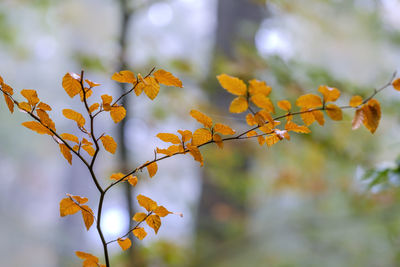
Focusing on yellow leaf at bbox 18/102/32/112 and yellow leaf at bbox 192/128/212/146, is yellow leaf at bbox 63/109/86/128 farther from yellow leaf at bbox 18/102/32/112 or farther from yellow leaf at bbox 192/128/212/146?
yellow leaf at bbox 192/128/212/146

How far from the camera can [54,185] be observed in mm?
7797

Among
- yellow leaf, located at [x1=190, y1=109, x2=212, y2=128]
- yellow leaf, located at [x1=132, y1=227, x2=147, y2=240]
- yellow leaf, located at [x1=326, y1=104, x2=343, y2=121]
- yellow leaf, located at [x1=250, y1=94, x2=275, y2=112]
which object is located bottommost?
yellow leaf, located at [x1=132, y1=227, x2=147, y2=240]

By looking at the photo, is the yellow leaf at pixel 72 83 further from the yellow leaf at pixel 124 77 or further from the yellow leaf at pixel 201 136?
the yellow leaf at pixel 201 136

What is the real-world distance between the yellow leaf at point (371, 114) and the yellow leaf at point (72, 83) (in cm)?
37

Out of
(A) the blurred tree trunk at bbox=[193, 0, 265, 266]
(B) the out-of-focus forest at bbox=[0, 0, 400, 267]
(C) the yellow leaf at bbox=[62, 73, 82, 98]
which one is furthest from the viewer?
(A) the blurred tree trunk at bbox=[193, 0, 265, 266]

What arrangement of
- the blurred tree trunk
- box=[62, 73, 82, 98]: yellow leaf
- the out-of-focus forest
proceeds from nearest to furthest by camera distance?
box=[62, 73, 82, 98]: yellow leaf → the out-of-focus forest → the blurred tree trunk

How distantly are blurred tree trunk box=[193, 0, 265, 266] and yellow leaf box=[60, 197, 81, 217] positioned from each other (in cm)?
145

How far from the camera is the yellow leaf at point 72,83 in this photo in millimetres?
433

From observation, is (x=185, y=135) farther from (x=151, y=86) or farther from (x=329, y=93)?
(x=329, y=93)

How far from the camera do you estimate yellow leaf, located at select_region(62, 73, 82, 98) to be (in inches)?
17.0

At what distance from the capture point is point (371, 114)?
48cm

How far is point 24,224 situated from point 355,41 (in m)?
5.49

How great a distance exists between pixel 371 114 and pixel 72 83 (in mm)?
387

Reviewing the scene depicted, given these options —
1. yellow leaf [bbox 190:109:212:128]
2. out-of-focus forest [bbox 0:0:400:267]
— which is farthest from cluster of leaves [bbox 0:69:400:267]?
out-of-focus forest [bbox 0:0:400:267]
